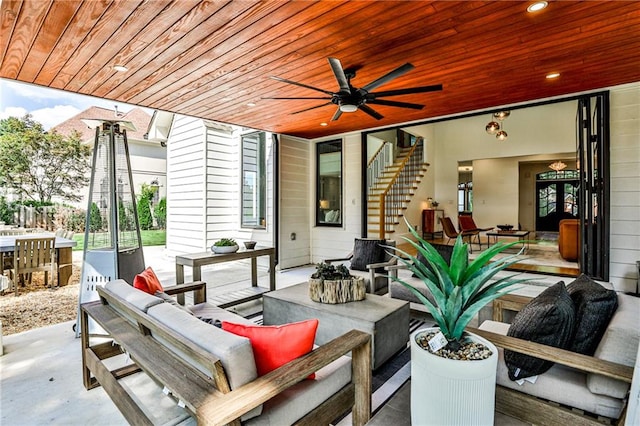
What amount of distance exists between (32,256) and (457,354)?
5938 millimetres

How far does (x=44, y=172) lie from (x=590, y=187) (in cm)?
1324

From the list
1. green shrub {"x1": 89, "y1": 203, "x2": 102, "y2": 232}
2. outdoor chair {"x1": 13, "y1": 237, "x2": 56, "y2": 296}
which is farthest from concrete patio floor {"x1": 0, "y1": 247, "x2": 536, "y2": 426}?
outdoor chair {"x1": 13, "y1": 237, "x2": 56, "y2": 296}

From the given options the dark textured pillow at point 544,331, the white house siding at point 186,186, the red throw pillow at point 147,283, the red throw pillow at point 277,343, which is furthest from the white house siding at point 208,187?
the dark textured pillow at point 544,331

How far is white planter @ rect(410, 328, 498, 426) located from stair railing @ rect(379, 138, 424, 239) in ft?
19.1

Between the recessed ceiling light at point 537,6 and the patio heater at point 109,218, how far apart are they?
3.90m

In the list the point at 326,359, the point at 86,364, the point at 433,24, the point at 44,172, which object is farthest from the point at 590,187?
the point at 44,172

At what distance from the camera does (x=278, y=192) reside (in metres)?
6.49

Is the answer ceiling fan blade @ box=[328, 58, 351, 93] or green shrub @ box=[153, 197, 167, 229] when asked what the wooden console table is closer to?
ceiling fan blade @ box=[328, 58, 351, 93]

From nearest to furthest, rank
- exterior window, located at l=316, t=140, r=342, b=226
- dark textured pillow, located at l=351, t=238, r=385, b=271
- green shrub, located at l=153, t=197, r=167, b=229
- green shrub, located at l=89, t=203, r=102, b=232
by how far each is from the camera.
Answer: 1. green shrub, located at l=89, t=203, r=102, b=232
2. dark textured pillow, located at l=351, t=238, r=385, b=271
3. exterior window, located at l=316, t=140, r=342, b=226
4. green shrub, located at l=153, t=197, r=167, b=229

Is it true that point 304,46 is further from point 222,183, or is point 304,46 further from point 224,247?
point 222,183

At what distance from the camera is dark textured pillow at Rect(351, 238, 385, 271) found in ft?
14.3

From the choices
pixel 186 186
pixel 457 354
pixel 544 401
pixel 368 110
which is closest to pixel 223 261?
pixel 368 110

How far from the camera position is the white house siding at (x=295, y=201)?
6.59 metres

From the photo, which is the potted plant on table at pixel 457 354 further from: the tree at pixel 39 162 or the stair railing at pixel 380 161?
the tree at pixel 39 162
